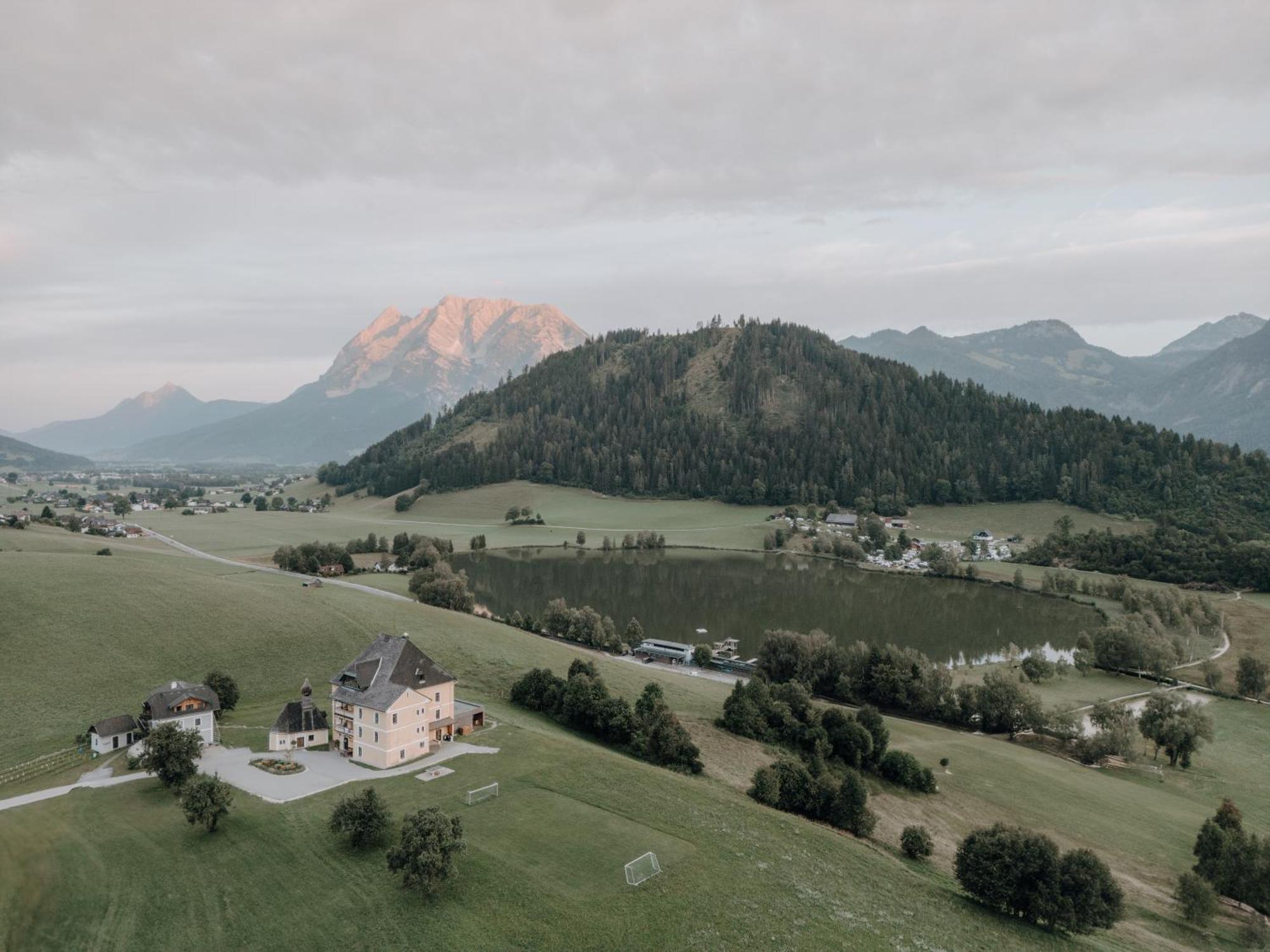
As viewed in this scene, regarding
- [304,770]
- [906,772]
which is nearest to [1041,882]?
[906,772]

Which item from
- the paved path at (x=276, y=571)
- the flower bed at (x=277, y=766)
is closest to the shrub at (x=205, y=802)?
the flower bed at (x=277, y=766)

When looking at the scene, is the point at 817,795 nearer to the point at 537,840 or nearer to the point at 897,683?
the point at 537,840

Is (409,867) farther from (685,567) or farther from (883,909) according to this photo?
(685,567)

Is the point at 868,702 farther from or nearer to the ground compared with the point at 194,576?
nearer to the ground

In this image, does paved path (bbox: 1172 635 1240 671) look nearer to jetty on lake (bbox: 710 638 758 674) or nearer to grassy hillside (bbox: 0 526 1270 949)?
grassy hillside (bbox: 0 526 1270 949)

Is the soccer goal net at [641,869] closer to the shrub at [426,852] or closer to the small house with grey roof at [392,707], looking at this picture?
the shrub at [426,852]

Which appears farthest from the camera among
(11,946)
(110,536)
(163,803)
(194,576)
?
(110,536)

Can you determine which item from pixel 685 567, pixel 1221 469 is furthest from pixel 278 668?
pixel 1221 469
